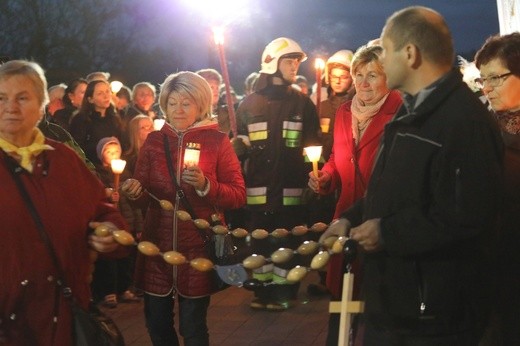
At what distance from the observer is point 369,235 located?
3.59 metres

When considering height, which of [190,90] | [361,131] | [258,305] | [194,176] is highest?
[190,90]

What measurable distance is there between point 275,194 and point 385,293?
480 cm

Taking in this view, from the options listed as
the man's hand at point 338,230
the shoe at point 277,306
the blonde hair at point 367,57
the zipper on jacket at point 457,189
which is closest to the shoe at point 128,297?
the shoe at point 277,306

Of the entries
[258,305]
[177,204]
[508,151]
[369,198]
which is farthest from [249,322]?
[369,198]

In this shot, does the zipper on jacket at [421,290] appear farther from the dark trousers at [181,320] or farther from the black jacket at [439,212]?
the dark trousers at [181,320]

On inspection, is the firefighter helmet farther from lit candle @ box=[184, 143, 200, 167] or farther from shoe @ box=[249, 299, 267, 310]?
lit candle @ box=[184, 143, 200, 167]

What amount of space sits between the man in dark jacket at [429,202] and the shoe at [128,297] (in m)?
5.61

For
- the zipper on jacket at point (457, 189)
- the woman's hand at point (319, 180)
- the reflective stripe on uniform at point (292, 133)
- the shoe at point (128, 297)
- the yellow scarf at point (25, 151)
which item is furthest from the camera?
the shoe at point (128, 297)

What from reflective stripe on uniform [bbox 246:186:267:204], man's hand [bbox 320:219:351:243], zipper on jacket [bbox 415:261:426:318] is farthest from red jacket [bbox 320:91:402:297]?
reflective stripe on uniform [bbox 246:186:267:204]

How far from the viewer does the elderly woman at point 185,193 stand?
5727mm

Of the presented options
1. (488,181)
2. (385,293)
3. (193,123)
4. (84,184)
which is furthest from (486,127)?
(193,123)

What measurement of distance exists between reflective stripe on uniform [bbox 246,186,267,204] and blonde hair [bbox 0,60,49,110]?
4393mm

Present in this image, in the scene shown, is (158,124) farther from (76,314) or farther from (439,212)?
(439,212)

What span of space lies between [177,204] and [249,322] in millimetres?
2621
